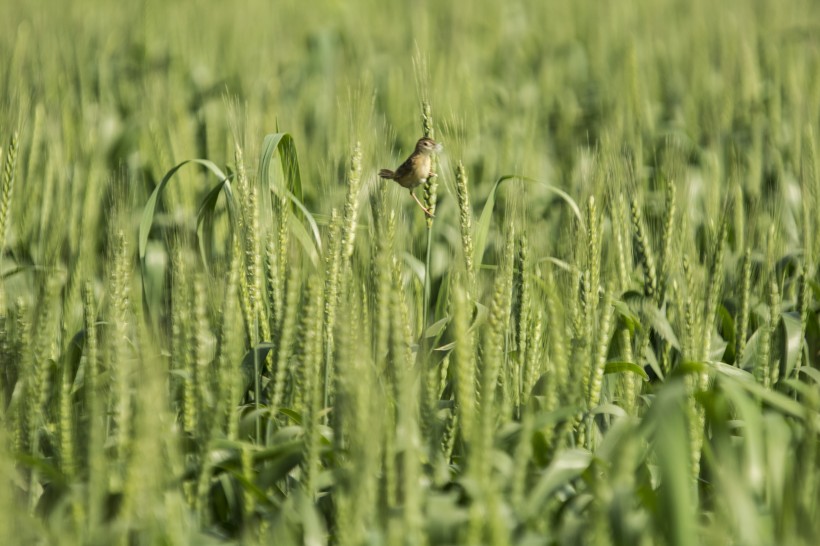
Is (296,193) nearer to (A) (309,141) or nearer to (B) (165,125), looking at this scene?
(B) (165,125)

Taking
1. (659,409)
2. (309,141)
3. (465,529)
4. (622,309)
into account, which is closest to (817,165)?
(622,309)

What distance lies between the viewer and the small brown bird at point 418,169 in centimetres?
249

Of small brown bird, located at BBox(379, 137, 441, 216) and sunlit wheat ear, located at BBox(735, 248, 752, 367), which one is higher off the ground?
small brown bird, located at BBox(379, 137, 441, 216)

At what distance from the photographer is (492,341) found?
1900 millimetres

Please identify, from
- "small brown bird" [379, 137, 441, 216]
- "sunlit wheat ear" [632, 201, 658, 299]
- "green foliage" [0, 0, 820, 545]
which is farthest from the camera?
"sunlit wheat ear" [632, 201, 658, 299]

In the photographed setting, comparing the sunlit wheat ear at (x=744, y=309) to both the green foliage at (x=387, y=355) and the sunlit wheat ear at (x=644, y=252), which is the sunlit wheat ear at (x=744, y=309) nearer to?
the green foliage at (x=387, y=355)

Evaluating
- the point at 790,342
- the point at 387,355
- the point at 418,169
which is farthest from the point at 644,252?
the point at 387,355

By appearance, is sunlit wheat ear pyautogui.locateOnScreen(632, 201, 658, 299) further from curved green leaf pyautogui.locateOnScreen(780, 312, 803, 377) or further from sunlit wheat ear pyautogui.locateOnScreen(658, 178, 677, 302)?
curved green leaf pyautogui.locateOnScreen(780, 312, 803, 377)

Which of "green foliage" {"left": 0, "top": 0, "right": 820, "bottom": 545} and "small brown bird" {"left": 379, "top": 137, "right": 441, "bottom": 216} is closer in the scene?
"green foliage" {"left": 0, "top": 0, "right": 820, "bottom": 545}

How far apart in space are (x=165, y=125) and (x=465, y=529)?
11.1 feet

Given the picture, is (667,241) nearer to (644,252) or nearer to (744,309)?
(644,252)

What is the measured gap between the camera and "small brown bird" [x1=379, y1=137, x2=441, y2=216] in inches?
97.9

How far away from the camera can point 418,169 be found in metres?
2.60


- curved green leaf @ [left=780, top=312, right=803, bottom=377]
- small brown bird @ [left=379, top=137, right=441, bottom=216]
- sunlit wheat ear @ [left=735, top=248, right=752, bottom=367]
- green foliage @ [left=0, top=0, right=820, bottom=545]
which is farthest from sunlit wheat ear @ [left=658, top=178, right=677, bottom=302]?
small brown bird @ [left=379, top=137, right=441, bottom=216]
